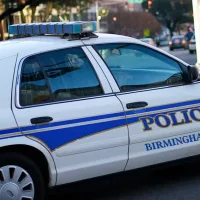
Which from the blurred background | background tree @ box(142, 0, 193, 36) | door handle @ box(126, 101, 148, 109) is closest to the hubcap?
door handle @ box(126, 101, 148, 109)

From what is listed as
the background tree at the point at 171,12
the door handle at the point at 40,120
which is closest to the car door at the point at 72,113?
the door handle at the point at 40,120

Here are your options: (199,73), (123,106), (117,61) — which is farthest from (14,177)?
(199,73)

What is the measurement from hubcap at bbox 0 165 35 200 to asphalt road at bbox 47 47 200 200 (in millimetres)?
343

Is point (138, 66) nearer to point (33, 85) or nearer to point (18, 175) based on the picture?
point (33, 85)

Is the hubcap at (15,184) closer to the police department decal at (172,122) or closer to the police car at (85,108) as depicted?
the police car at (85,108)

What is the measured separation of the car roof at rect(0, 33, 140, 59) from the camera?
4.83 m

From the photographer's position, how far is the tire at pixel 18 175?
444cm

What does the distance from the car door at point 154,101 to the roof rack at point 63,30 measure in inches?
7.3

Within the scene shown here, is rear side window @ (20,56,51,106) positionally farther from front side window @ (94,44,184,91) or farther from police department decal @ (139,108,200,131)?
police department decal @ (139,108,200,131)

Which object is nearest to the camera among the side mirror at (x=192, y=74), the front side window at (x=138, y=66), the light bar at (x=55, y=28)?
the light bar at (x=55, y=28)

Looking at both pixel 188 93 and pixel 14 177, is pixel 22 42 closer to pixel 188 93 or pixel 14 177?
pixel 14 177

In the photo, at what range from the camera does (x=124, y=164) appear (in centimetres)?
496

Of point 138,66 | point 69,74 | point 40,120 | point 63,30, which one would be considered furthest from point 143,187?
point 63,30

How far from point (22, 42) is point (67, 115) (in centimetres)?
93
